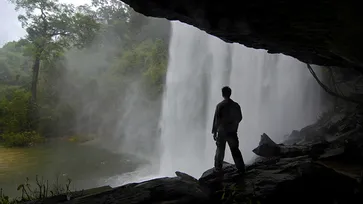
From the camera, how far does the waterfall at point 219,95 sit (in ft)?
46.5

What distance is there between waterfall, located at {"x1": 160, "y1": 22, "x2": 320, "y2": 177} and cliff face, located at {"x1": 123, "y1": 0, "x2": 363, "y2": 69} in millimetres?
7412

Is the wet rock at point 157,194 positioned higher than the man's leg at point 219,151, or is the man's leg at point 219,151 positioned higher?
the man's leg at point 219,151

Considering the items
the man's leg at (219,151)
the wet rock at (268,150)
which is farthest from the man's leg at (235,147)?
the wet rock at (268,150)

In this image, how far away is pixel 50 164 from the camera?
50.4 feet

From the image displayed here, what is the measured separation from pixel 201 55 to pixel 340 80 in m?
9.79

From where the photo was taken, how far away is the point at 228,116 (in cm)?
500

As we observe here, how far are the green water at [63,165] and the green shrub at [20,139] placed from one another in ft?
2.51

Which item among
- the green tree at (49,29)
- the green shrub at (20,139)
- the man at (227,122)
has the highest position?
the green tree at (49,29)

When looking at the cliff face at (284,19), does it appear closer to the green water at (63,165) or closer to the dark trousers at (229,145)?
the dark trousers at (229,145)

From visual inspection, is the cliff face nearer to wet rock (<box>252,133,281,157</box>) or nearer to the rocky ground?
the rocky ground

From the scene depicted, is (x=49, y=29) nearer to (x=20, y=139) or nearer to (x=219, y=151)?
(x=20, y=139)

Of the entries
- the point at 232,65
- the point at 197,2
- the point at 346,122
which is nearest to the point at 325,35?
the point at 197,2

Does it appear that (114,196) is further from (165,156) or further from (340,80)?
(165,156)

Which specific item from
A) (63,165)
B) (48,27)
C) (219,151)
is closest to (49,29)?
(48,27)
